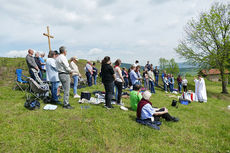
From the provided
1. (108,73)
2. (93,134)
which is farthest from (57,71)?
(93,134)

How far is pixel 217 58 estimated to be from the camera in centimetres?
1889

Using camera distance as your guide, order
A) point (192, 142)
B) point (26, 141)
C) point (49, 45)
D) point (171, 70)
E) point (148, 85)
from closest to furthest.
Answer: point (26, 141)
point (192, 142)
point (49, 45)
point (148, 85)
point (171, 70)

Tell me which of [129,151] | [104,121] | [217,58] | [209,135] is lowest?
[209,135]

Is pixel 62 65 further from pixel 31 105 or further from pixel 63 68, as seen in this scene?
pixel 31 105

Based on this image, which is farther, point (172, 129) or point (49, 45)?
point (49, 45)

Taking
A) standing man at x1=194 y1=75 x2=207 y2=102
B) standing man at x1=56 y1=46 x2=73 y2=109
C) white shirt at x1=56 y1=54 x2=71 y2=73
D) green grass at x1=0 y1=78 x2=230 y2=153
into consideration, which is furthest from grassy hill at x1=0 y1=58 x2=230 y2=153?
standing man at x1=194 y1=75 x2=207 y2=102

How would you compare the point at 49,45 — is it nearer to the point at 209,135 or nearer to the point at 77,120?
the point at 77,120

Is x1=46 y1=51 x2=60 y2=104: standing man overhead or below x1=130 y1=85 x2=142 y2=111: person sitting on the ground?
overhead

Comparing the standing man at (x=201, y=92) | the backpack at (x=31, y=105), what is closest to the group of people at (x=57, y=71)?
the backpack at (x=31, y=105)

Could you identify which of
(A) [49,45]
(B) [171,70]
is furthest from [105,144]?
(B) [171,70]

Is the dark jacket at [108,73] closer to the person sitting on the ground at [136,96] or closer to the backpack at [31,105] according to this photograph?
the person sitting on the ground at [136,96]

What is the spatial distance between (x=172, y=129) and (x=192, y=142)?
2.46 feet

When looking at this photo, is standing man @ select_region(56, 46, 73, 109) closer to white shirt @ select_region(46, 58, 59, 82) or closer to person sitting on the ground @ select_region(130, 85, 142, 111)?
white shirt @ select_region(46, 58, 59, 82)

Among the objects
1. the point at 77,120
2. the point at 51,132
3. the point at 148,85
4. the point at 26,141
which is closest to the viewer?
the point at 26,141
